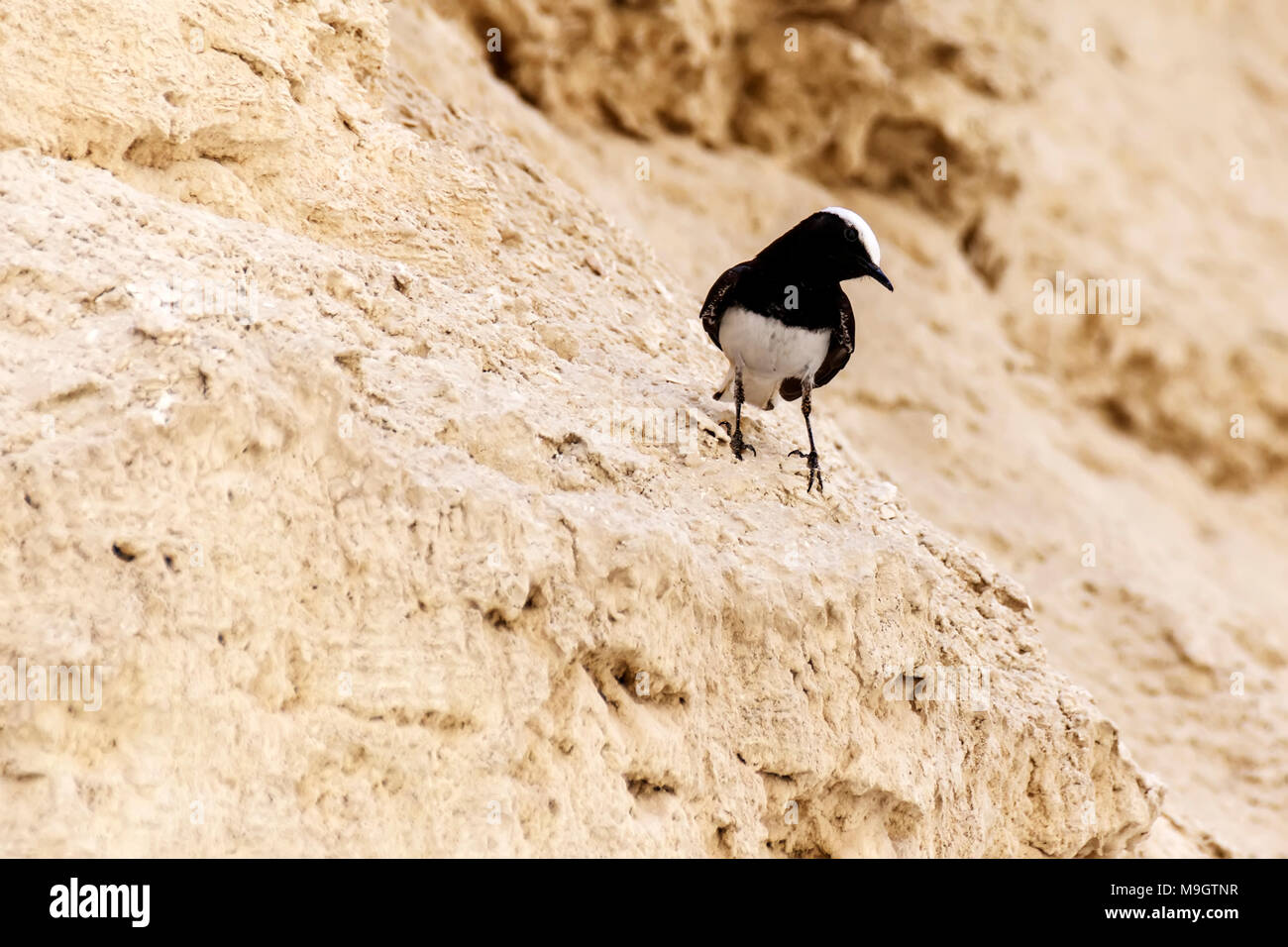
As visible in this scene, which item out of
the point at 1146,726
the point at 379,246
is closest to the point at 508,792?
the point at 379,246

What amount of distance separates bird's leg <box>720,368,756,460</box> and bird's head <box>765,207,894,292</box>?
463mm

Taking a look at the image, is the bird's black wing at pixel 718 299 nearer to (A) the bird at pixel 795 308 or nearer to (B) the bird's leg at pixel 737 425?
(A) the bird at pixel 795 308

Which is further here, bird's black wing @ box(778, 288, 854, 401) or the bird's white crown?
bird's black wing @ box(778, 288, 854, 401)

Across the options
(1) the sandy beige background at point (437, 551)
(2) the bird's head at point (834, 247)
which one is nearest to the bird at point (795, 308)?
(2) the bird's head at point (834, 247)

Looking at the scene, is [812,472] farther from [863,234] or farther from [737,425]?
[863,234]

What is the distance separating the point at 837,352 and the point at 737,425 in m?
0.63

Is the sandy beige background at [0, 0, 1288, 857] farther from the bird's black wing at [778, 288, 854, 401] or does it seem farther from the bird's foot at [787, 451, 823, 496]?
the bird's black wing at [778, 288, 854, 401]

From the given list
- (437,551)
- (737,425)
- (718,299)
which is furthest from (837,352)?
(437,551)

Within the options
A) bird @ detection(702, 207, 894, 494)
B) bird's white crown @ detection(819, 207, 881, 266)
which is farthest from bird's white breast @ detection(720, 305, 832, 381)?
bird's white crown @ detection(819, 207, 881, 266)

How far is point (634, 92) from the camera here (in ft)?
30.3

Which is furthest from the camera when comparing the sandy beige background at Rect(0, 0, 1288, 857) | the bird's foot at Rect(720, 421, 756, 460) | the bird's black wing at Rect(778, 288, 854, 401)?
the bird's black wing at Rect(778, 288, 854, 401)

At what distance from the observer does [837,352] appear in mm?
5336

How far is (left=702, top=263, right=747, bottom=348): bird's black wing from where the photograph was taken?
208 inches

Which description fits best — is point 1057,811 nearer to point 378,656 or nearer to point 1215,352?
point 378,656
